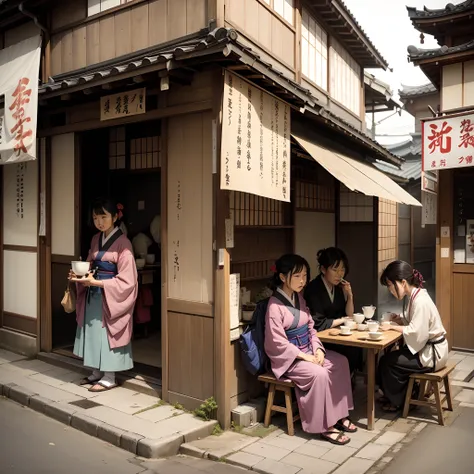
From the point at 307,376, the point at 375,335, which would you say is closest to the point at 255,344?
the point at 307,376

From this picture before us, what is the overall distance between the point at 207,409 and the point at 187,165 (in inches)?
127

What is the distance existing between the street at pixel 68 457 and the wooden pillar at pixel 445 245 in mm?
7267

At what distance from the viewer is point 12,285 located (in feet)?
31.8

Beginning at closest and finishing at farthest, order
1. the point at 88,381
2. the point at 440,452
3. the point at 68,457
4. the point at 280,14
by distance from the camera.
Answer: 1. the point at 68,457
2. the point at 440,452
3. the point at 88,381
4. the point at 280,14

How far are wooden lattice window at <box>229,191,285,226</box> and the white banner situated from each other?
139 inches

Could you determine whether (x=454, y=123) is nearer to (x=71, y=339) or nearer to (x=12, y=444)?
(x=71, y=339)

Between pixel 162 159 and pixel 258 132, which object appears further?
pixel 162 159

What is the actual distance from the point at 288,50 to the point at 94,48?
349 centimetres

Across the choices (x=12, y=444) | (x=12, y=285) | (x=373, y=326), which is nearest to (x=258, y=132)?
(x=373, y=326)

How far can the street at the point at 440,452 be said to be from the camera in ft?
17.1

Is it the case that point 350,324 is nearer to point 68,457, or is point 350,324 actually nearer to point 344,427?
point 344,427

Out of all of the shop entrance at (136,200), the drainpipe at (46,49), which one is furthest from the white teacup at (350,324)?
the drainpipe at (46,49)

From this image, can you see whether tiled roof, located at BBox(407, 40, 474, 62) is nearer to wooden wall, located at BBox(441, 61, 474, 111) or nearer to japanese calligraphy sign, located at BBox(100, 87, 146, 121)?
wooden wall, located at BBox(441, 61, 474, 111)

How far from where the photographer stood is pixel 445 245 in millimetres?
10680
